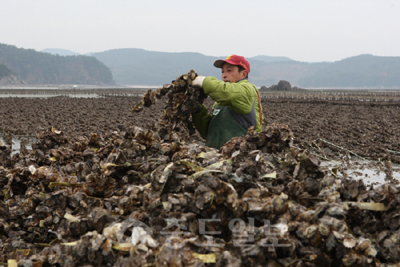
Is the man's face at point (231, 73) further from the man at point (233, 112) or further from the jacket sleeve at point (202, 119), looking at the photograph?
the jacket sleeve at point (202, 119)

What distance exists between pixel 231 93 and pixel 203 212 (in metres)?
2.02

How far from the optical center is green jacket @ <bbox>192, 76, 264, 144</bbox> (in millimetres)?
3779

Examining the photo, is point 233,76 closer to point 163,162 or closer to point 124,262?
point 163,162

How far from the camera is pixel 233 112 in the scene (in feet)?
14.3

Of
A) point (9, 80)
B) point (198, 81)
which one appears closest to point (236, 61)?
point (198, 81)

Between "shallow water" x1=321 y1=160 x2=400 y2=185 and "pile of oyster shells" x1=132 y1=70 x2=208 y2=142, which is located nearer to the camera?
"pile of oyster shells" x1=132 y1=70 x2=208 y2=142

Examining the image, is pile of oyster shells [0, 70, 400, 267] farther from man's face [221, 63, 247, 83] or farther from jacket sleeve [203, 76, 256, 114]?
man's face [221, 63, 247, 83]

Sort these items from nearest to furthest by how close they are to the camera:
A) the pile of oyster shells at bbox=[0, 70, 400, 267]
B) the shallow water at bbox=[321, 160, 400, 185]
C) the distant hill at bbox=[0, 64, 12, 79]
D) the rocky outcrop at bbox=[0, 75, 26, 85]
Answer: the pile of oyster shells at bbox=[0, 70, 400, 267], the shallow water at bbox=[321, 160, 400, 185], the distant hill at bbox=[0, 64, 12, 79], the rocky outcrop at bbox=[0, 75, 26, 85]

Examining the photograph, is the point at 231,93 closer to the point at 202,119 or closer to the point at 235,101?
the point at 235,101

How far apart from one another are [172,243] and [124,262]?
254mm

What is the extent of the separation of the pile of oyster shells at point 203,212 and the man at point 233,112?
4.11 ft

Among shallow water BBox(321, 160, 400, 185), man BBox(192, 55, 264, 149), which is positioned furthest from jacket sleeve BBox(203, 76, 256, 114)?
shallow water BBox(321, 160, 400, 185)

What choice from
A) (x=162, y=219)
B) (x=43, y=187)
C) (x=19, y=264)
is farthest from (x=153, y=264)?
(x=43, y=187)

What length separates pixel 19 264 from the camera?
211 cm
